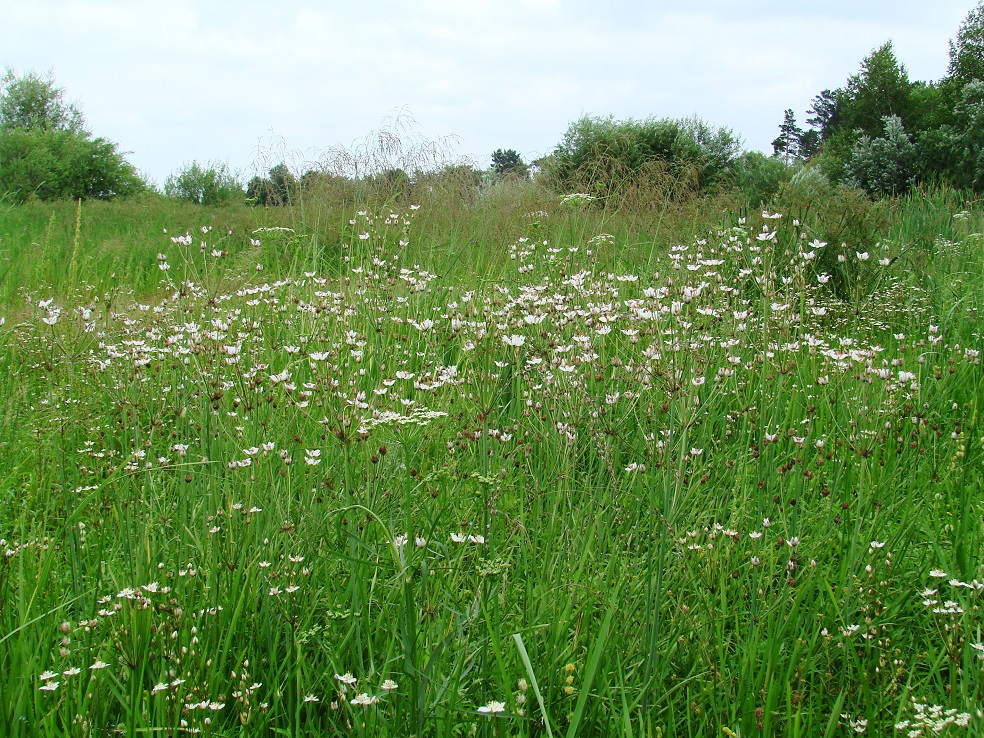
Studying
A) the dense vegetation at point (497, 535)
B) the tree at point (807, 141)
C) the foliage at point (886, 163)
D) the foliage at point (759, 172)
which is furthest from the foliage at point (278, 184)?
the tree at point (807, 141)

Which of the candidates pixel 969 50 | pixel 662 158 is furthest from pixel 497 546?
pixel 969 50

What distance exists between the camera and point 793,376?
350cm

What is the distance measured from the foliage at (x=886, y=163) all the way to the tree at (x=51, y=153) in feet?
71.8

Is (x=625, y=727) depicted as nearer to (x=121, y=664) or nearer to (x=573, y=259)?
(x=121, y=664)

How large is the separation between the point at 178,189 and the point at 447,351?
870 inches

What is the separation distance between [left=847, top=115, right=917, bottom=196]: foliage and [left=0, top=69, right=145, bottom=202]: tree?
21.9 meters

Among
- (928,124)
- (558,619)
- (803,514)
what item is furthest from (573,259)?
(928,124)

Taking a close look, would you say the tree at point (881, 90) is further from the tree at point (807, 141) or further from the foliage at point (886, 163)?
the foliage at point (886, 163)

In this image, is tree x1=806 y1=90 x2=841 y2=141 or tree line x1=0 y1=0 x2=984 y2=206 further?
tree x1=806 y1=90 x2=841 y2=141

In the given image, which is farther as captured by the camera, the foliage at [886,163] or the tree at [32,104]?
the tree at [32,104]

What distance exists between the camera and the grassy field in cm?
161

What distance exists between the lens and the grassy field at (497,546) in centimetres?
161

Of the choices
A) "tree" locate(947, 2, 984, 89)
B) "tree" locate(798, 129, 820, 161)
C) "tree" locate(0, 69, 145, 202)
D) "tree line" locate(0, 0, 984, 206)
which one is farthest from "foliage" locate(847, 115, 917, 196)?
"tree" locate(798, 129, 820, 161)

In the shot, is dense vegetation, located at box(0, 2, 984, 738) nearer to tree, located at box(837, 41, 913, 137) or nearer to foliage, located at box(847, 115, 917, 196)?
foliage, located at box(847, 115, 917, 196)
